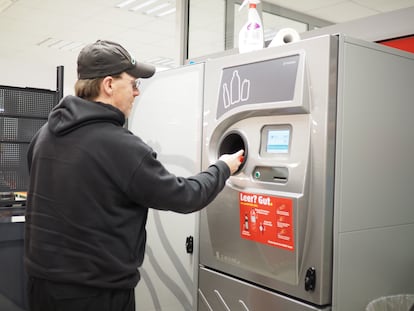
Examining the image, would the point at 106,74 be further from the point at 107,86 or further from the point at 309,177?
the point at 309,177

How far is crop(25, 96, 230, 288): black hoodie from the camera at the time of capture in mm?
1414

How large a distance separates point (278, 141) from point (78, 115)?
67cm

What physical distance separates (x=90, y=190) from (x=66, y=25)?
601 centimetres

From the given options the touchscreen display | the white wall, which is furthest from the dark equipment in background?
the touchscreen display

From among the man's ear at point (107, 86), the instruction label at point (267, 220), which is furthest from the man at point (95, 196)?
the instruction label at point (267, 220)

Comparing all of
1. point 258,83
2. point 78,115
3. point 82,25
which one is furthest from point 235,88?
point 82,25

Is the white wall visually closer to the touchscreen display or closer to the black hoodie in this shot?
the black hoodie

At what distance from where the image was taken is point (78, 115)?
4.74 ft

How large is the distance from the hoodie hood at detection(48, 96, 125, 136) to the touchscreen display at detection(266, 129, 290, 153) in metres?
0.52

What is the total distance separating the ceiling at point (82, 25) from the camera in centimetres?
564

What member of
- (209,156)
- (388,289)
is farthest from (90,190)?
(388,289)

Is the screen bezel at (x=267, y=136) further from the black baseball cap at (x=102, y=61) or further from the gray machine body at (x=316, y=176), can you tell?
the black baseball cap at (x=102, y=61)

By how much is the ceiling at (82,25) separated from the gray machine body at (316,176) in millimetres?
2311

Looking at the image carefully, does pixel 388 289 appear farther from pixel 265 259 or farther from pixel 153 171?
pixel 153 171
